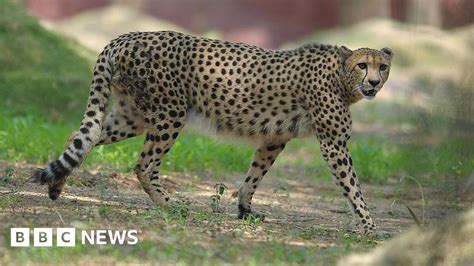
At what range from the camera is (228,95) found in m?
8.02

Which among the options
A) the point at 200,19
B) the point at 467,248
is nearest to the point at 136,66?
the point at 467,248

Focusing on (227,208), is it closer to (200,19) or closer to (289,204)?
(289,204)

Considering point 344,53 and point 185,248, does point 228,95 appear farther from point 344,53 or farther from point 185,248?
point 185,248

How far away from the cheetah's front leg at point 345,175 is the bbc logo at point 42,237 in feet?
7.49

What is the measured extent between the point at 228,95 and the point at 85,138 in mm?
1191

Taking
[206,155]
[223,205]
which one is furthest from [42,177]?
[206,155]

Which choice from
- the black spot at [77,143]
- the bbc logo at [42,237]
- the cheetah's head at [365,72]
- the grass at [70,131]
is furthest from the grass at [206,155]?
the bbc logo at [42,237]

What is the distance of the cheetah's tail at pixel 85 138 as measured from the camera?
289 inches

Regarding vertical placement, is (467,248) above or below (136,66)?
below

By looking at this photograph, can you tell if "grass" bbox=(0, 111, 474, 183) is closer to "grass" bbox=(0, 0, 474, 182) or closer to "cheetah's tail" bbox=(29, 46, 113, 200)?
"grass" bbox=(0, 0, 474, 182)

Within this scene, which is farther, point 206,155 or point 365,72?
point 206,155

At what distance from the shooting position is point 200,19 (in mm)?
24609

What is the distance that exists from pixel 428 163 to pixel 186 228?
4.14m

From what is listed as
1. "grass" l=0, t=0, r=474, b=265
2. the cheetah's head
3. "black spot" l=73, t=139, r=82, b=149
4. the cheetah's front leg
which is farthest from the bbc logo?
the cheetah's head
